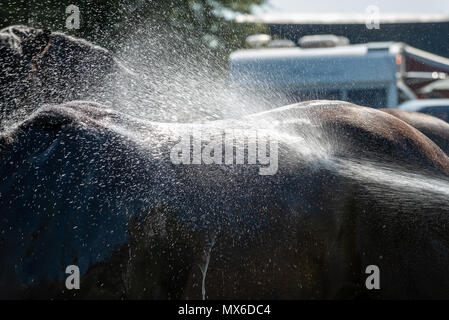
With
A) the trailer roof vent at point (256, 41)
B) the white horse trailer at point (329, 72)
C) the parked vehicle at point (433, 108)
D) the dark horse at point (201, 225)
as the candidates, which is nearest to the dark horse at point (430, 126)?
the dark horse at point (201, 225)

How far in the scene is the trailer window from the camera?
23.5 feet

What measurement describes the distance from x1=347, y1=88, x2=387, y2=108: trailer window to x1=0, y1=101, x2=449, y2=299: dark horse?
536 cm

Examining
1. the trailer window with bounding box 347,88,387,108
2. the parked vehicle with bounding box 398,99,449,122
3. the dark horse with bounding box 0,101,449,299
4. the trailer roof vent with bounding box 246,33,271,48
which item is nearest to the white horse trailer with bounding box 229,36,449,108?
the trailer window with bounding box 347,88,387,108

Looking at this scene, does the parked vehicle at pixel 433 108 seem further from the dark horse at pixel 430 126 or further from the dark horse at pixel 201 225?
the dark horse at pixel 201 225

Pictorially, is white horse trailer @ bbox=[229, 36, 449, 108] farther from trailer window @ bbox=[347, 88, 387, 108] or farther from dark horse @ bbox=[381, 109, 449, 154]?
dark horse @ bbox=[381, 109, 449, 154]

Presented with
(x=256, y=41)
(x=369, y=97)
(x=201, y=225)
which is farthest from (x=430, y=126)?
(x=256, y=41)

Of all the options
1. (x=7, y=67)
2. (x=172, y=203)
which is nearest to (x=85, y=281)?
(x=172, y=203)

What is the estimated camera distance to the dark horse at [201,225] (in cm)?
176

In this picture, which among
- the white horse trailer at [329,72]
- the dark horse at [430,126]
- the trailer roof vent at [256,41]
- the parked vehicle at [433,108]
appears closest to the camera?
the dark horse at [430,126]

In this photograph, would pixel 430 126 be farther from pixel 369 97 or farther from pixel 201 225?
pixel 369 97

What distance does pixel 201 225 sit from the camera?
1.78 m

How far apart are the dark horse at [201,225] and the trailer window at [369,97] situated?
5.36m

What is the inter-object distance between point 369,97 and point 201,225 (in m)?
5.83

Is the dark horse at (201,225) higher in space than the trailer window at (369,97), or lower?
lower
